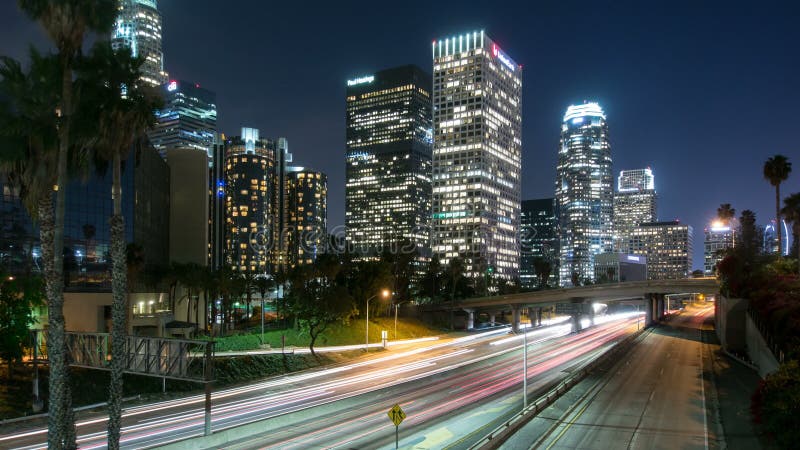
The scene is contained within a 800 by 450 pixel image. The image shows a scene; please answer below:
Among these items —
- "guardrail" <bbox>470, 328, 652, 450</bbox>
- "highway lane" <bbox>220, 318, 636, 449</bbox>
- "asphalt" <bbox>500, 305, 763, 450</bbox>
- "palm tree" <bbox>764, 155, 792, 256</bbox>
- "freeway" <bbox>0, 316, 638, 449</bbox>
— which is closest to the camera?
"guardrail" <bbox>470, 328, 652, 450</bbox>

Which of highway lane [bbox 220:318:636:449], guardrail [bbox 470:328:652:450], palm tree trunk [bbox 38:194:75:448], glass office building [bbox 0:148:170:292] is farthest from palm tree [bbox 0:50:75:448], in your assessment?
glass office building [bbox 0:148:170:292]

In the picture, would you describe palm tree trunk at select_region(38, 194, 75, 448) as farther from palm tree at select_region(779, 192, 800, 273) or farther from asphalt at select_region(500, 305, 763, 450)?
palm tree at select_region(779, 192, 800, 273)

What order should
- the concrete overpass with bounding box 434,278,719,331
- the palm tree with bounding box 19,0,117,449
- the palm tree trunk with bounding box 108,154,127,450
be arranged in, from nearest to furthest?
the palm tree with bounding box 19,0,117,449
the palm tree trunk with bounding box 108,154,127,450
the concrete overpass with bounding box 434,278,719,331

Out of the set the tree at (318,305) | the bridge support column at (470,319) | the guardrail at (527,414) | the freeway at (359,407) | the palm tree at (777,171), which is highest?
the palm tree at (777,171)

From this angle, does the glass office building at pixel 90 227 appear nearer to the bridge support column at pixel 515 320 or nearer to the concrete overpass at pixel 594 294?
the concrete overpass at pixel 594 294

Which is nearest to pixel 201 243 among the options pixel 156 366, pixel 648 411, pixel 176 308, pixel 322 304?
pixel 176 308

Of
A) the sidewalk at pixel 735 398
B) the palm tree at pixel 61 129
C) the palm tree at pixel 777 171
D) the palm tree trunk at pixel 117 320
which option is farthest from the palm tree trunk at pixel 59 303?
the palm tree at pixel 777 171

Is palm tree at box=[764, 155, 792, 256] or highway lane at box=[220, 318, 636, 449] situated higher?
palm tree at box=[764, 155, 792, 256]

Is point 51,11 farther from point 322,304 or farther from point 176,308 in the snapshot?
point 176,308

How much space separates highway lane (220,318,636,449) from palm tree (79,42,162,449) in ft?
32.0

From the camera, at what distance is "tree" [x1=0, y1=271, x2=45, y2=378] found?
46.0 m

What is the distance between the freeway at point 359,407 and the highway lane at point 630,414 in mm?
3422

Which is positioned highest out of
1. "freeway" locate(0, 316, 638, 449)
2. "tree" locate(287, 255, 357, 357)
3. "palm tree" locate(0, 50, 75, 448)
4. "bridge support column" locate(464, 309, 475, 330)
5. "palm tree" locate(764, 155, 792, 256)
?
"palm tree" locate(764, 155, 792, 256)

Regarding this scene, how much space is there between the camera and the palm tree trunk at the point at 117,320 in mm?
21612
